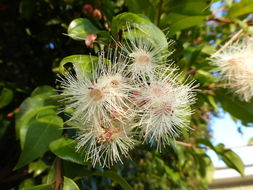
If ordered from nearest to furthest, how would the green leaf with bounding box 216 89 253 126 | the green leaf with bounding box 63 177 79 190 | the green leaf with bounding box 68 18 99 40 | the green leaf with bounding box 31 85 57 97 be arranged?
the green leaf with bounding box 63 177 79 190 → the green leaf with bounding box 68 18 99 40 → the green leaf with bounding box 31 85 57 97 → the green leaf with bounding box 216 89 253 126

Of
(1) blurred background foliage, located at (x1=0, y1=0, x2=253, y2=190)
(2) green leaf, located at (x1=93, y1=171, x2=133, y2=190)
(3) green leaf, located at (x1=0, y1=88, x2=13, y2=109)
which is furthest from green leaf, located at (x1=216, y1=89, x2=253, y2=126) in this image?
(3) green leaf, located at (x1=0, y1=88, x2=13, y2=109)

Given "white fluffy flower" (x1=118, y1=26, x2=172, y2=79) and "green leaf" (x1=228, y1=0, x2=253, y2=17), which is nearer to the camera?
"white fluffy flower" (x1=118, y1=26, x2=172, y2=79)

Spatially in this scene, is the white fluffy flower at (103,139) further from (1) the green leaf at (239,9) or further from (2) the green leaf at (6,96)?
(1) the green leaf at (239,9)

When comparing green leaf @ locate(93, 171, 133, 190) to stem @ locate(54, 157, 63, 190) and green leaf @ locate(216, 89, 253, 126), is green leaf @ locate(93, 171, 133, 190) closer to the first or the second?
stem @ locate(54, 157, 63, 190)

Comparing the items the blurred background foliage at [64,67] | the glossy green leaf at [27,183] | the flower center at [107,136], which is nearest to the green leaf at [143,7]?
the blurred background foliage at [64,67]

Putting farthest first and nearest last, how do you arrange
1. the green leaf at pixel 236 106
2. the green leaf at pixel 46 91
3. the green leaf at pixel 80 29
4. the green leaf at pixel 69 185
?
the green leaf at pixel 236 106, the green leaf at pixel 46 91, the green leaf at pixel 80 29, the green leaf at pixel 69 185

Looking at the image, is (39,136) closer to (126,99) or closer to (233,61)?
(126,99)

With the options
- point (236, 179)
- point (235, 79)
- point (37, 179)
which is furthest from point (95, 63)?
point (236, 179)
